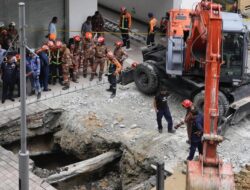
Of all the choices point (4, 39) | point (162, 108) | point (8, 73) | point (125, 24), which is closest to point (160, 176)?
point (162, 108)

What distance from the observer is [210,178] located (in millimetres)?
10523

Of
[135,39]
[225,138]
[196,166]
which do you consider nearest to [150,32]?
[135,39]

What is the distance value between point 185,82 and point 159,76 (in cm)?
110

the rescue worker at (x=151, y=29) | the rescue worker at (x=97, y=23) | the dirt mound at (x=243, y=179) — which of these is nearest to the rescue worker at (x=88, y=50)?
the rescue worker at (x=97, y=23)

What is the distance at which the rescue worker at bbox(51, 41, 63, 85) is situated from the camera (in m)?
17.4

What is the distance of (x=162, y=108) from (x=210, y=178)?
461 centimetres

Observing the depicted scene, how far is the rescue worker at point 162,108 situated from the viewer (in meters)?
14.8

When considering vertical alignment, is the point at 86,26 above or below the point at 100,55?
above

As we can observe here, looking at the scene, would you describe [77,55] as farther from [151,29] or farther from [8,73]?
[151,29]

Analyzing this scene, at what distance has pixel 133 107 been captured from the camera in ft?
55.3

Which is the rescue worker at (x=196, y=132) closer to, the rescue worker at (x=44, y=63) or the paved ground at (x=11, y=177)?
the paved ground at (x=11, y=177)

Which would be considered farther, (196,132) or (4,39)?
(4,39)

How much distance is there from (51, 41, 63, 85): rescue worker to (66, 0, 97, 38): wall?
3.11 meters

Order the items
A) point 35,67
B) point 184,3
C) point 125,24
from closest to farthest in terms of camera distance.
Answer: point 35,67 < point 125,24 < point 184,3
